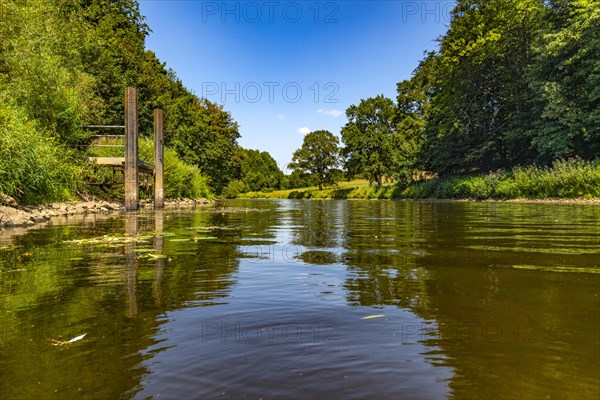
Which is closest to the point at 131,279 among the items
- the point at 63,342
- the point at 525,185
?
the point at 63,342

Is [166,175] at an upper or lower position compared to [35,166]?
upper

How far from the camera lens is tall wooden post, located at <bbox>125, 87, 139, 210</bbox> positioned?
1922cm

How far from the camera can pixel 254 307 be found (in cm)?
356

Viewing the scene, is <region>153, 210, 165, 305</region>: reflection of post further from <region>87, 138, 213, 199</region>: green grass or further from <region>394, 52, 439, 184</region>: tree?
<region>394, 52, 439, 184</region>: tree

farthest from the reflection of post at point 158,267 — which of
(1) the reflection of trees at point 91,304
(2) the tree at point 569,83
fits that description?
(2) the tree at point 569,83

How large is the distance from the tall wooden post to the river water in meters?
13.8

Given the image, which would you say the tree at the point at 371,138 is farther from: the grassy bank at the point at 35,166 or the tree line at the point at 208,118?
the grassy bank at the point at 35,166

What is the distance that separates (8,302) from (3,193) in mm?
10581

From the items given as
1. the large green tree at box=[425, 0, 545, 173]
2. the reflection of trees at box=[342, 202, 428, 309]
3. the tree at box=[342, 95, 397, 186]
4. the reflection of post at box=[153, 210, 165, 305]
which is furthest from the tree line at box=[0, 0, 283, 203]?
the large green tree at box=[425, 0, 545, 173]

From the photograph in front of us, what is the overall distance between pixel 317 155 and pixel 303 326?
97613 mm

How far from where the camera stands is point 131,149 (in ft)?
63.2

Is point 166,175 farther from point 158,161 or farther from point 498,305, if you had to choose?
point 498,305

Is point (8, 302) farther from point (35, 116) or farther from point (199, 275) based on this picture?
point (35, 116)

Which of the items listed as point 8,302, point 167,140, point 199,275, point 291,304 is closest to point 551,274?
point 291,304
